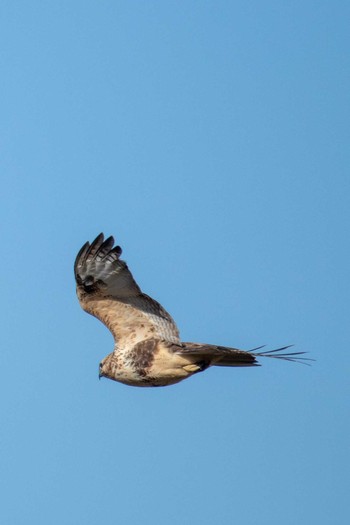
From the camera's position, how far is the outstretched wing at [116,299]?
62.6 ft

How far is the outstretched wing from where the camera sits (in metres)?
19.1

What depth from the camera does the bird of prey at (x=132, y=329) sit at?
725 inches

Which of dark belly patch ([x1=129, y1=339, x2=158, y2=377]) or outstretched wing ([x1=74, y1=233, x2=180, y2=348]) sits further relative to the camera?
outstretched wing ([x1=74, y1=233, x2=180, y2=348])

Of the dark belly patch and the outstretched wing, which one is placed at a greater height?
the outstretched wing

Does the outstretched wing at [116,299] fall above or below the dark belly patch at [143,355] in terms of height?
above

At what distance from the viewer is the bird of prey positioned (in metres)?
18.4

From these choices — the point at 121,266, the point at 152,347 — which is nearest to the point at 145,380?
the point at 152,347

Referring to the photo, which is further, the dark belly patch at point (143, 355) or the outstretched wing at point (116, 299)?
the outstretched wing at point (116, 299)

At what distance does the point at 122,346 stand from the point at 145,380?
33.4 inches

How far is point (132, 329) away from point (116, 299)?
1.63 ft

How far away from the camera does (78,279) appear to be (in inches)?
757

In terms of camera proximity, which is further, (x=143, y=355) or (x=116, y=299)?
(x=116, y=299)

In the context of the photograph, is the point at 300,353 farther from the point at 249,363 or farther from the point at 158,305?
the point at 158,305

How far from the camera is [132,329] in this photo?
19.5 metres
